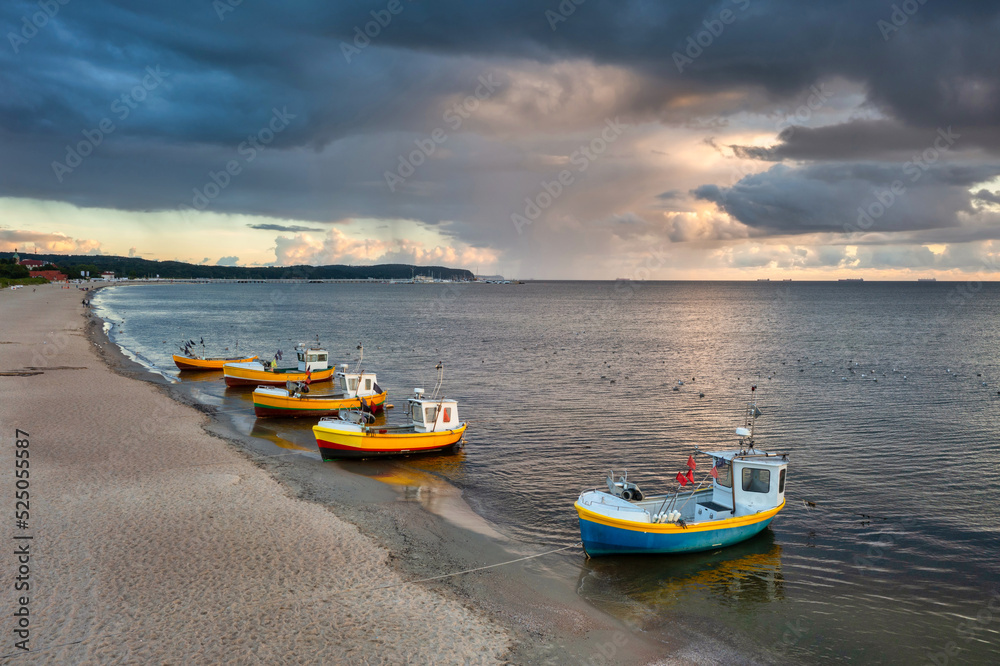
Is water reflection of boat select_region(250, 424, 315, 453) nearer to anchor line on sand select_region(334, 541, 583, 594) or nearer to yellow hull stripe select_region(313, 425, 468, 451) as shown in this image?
yellow hull stripe select_region(313, 425, 468, 451)

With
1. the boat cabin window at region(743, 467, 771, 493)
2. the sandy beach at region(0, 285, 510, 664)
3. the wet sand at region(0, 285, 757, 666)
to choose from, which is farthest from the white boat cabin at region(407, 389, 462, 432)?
the boat cabin window at region(743, 467, 771, 493)

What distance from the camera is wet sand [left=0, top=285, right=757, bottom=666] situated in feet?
42.6

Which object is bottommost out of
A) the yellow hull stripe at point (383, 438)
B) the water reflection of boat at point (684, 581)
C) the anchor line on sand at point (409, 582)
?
the water reflection of boat at point (684, 581)

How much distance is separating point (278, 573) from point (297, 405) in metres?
22.5

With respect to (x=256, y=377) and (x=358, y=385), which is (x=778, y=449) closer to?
(x=358, y=385)

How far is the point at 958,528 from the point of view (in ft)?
73.2

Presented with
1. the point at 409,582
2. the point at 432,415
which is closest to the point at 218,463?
the point at 432,415

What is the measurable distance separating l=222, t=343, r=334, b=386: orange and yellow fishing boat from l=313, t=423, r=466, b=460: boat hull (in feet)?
56.6

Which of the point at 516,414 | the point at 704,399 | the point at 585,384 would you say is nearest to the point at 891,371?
the point at 704,399

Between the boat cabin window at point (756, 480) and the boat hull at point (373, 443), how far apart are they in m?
14.3

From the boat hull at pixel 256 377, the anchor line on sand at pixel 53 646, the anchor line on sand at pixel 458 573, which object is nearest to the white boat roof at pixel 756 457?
the anchor line on sand at pixel 458 573

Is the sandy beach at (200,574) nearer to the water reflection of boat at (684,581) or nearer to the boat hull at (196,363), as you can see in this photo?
the water reflection of boat at (684,581)

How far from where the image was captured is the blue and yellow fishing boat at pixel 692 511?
1888 cm

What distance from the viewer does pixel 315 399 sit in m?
38.0
